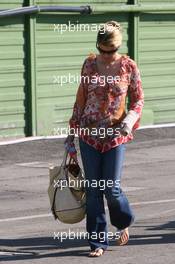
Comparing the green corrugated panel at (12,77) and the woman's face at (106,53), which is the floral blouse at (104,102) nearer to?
the woman's face at (106,53)

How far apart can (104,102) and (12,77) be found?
8449 mm

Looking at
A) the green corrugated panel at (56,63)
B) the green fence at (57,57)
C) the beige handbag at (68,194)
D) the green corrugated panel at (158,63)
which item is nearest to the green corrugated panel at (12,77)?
the green fence at (57,57)

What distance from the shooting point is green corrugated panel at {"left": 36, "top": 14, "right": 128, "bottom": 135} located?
56.5ft

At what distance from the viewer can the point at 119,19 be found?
18.5 meters

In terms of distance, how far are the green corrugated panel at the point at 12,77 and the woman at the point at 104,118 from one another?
8.11 m

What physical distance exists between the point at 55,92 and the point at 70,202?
871 centimetres

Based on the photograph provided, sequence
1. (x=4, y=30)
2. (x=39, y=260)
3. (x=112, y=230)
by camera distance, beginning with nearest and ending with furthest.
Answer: (x=39, y=260)
(x=112, y=230)
(x=4, y=30)

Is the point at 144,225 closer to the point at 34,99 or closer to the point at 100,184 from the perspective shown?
the point at 100,184

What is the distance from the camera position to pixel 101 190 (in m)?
8.58

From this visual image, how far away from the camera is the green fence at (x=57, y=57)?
55.2 ft

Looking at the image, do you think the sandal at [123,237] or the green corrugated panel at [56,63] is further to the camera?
the green corrugated panel at [56,63]

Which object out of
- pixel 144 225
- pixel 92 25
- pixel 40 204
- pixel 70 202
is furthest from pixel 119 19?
pixel 70 202

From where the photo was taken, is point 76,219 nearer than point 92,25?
Yes

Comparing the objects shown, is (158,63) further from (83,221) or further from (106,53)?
(106,53)
